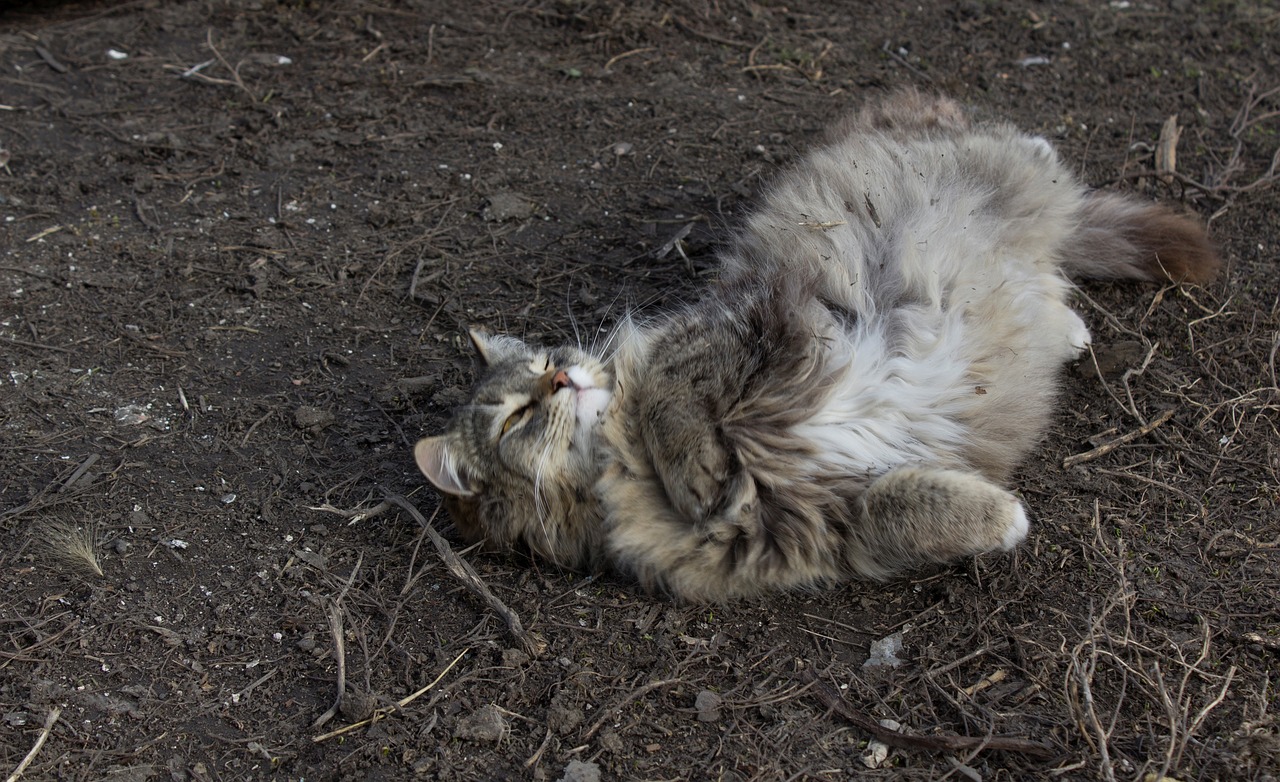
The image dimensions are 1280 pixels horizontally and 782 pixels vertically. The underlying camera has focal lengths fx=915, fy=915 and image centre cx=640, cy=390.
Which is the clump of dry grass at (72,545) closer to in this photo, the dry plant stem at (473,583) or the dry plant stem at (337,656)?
the dry plant stem at (337,656)

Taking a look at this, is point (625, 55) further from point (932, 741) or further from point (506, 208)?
point (932, 741)

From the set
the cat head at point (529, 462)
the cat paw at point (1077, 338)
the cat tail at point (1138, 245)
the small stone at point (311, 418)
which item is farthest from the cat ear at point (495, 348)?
the cat tail at point (1138, 245)

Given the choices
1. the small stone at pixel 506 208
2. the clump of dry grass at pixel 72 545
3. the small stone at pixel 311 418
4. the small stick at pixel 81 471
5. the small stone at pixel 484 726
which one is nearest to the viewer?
the small stone at pixel 484 726

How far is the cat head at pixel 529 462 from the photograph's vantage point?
Result: 3082 millimetres

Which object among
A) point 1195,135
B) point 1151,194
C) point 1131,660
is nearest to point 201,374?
point 1131,660

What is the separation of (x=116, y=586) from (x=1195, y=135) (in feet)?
18.0

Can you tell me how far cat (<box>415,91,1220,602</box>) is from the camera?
2.87 metres

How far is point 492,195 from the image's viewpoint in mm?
4707

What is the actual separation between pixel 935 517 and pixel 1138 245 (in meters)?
2.08

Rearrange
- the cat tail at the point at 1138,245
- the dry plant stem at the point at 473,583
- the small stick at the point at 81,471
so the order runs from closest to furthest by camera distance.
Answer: the dry plant stem at the point at 473,583 < the small stick at the point at 81,471 < the cat tail at the point at 1138,245

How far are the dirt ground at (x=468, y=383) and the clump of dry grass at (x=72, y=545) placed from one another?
0.01 meters

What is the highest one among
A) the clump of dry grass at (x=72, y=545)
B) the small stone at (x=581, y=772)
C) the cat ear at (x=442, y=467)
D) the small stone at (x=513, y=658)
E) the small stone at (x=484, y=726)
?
the cat ear at (x=442, y=467)

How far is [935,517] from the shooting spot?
2.70 m

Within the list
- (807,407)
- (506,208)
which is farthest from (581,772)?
(506,208)
